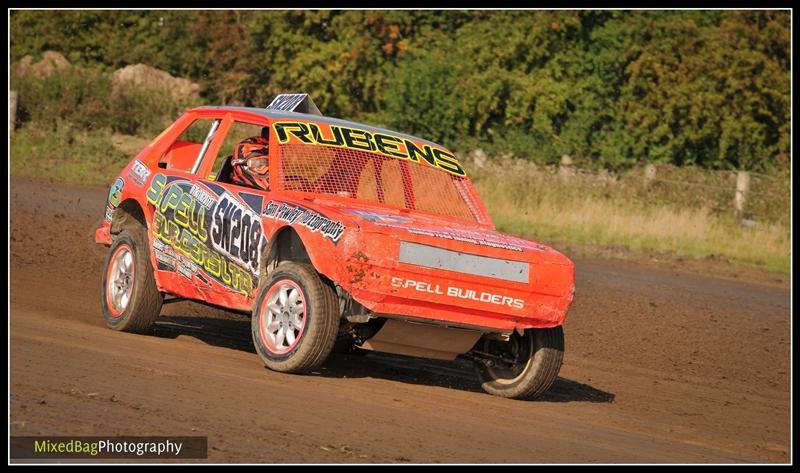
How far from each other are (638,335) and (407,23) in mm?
21679

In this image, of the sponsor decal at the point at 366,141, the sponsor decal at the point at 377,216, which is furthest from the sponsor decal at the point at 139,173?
the sponsor decal at the point at 377,216

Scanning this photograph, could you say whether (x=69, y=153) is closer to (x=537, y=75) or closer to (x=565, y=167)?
(x=565, y=167)

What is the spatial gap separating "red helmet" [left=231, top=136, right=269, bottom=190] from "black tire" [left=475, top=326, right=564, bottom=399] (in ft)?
6.59

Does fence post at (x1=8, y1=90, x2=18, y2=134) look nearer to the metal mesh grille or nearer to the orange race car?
the orange race car

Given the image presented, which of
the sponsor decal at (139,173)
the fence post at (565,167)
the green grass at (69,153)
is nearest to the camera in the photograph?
the sponsor decal at (139,173)

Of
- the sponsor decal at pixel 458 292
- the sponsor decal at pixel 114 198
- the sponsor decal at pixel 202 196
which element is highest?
the sponsor decal at pixel 202 196

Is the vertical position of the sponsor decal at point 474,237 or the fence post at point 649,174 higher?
the fence post at point 649,174

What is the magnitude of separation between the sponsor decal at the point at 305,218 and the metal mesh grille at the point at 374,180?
381mm

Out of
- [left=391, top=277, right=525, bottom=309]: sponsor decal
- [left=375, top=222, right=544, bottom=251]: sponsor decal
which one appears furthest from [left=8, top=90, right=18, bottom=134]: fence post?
[left=391, top=277, right=525, bottom=309]: sponsor decal

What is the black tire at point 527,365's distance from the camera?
8.58 meters

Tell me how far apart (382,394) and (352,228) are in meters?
1.03

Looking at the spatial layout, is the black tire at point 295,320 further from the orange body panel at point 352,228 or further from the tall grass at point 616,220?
the tall grass at point 616,220

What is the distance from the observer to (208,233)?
9047 millimetres

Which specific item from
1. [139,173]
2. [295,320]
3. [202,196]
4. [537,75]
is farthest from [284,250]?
[537,75]
